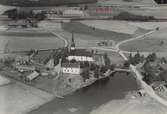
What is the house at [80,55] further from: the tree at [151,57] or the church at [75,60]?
the tree at [151,57]

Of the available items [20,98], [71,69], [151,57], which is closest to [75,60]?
[71,69]

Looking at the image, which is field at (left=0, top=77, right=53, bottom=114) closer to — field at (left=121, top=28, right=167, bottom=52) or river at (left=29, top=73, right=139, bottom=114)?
river at (left=29, top=73, right=139, bottom=114)

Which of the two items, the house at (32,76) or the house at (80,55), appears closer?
the house at (32,76)

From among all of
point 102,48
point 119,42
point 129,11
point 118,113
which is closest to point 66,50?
point 102,48

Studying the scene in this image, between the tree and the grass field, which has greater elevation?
the grass field

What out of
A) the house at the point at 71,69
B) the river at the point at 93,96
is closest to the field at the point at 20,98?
the river at the point at 93,96

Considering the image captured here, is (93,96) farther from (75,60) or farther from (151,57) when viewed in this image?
(151,57)

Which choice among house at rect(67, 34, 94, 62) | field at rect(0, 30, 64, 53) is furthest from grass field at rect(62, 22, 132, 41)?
house at rect(67, 34, 94, 62)

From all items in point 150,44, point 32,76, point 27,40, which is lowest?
point 32,76

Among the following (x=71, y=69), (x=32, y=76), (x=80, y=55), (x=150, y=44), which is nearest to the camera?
(x=32, y=76)

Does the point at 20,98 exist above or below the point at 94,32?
below

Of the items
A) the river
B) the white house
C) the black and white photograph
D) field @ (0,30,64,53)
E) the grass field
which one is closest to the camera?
the river
